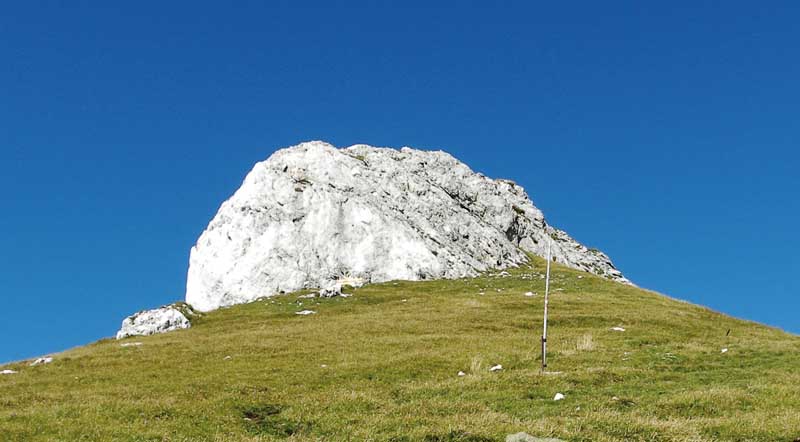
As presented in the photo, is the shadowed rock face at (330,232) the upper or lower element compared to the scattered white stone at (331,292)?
upper

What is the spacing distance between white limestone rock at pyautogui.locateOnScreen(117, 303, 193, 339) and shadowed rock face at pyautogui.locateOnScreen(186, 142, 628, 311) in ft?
85.2

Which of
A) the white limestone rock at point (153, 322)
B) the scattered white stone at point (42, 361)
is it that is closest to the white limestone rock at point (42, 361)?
the scattered white stone at point (42, 361)

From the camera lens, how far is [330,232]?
104 m

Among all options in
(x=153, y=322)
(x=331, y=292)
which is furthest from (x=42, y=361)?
(x=331, y=292)

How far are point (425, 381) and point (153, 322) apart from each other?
40.9m

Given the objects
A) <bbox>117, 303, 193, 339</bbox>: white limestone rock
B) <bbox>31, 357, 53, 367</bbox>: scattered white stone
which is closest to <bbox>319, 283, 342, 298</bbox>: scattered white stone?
<bbox>117, 303, 193, 339</bbox>: white limestone rock

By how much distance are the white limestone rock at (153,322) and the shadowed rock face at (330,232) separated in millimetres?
25971

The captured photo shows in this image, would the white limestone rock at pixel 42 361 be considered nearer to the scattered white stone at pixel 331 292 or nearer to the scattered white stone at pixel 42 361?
the scattered white stone at pixel 42 361

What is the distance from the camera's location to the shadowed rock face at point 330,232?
A: 328 feet

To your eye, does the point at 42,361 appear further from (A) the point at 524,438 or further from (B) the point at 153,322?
(A) the point at 524,438

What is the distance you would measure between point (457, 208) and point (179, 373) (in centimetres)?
8618

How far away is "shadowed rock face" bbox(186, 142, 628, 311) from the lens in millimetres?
99875

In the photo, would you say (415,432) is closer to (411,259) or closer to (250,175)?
(411,259)

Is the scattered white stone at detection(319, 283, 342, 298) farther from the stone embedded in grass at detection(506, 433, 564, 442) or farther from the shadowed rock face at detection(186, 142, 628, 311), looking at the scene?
the stone embedded in grass at detection(506, 433, 564, 442)
